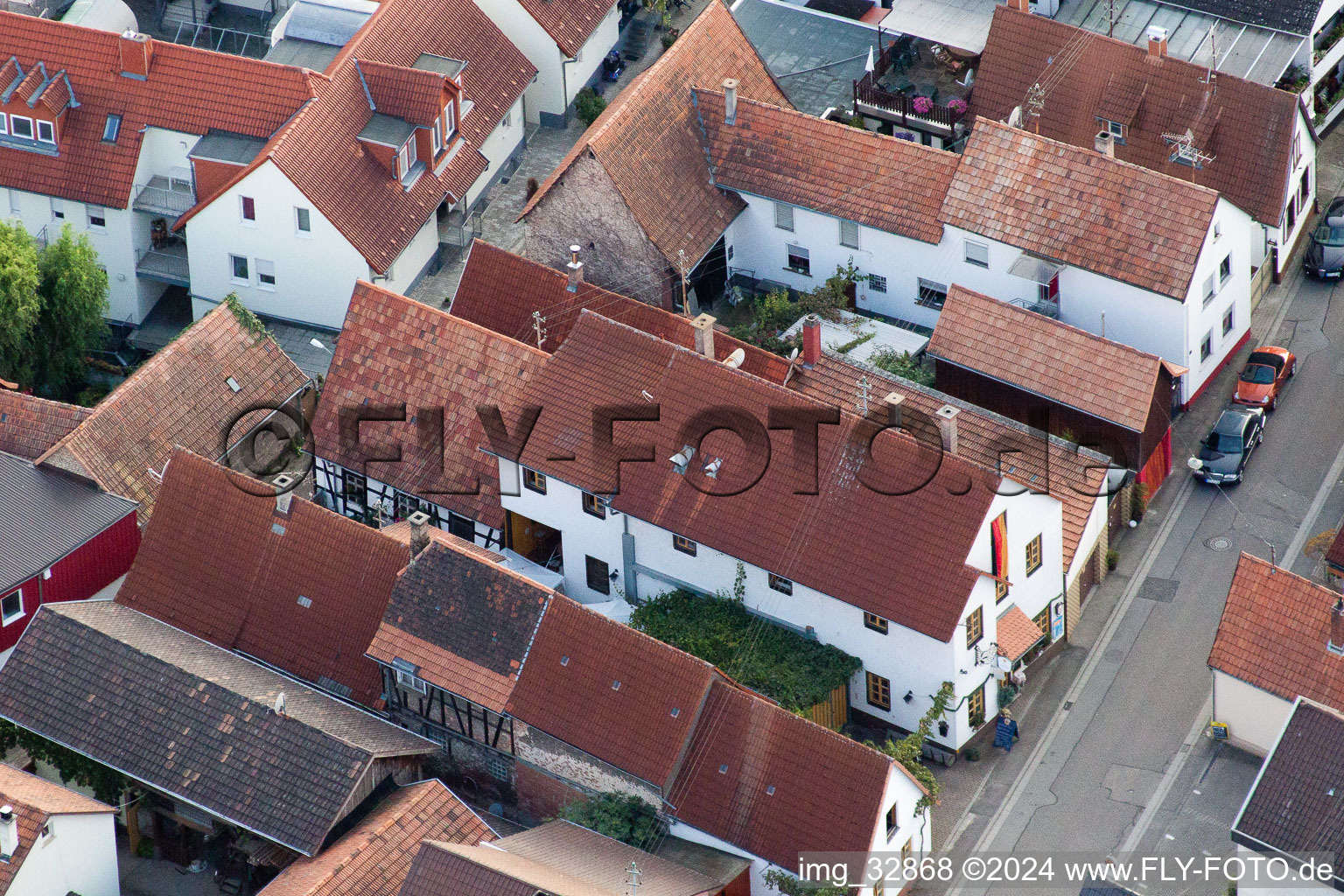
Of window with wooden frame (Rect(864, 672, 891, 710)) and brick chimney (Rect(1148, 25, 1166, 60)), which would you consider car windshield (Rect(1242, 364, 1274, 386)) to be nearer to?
brick chimney (Rect(1148, 25, 1166, 60))

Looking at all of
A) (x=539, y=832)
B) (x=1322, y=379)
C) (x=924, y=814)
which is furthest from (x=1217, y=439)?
(x=539, y=832)

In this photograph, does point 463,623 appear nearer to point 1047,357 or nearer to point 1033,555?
point 1033,555

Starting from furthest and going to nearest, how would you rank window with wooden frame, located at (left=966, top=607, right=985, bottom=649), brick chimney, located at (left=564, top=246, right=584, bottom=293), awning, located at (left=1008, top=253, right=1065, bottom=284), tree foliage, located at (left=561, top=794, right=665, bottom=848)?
awning, located at (left=1008, top=253, right=1065, bottom=284)
brick chimney, located at (left=564, top=246, right=584, bottom=293)
window with wooden frame, located at (left=966, top=607, right=985, bottom=649)
tree foliage, located at (left=561, top=794, right=665, bottom=848)

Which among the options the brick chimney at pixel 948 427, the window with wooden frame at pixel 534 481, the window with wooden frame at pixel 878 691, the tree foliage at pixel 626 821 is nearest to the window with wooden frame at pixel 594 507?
the window with wooden frame at pixel 534 481

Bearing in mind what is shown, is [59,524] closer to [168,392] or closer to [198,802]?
[168,392]

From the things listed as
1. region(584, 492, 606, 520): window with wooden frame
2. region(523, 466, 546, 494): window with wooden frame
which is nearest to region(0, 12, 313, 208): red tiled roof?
region(523, 466, 546, 494): window with wooden frame

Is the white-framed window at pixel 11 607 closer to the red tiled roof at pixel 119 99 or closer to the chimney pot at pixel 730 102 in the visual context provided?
the red tiled roof at pixel 119 99
